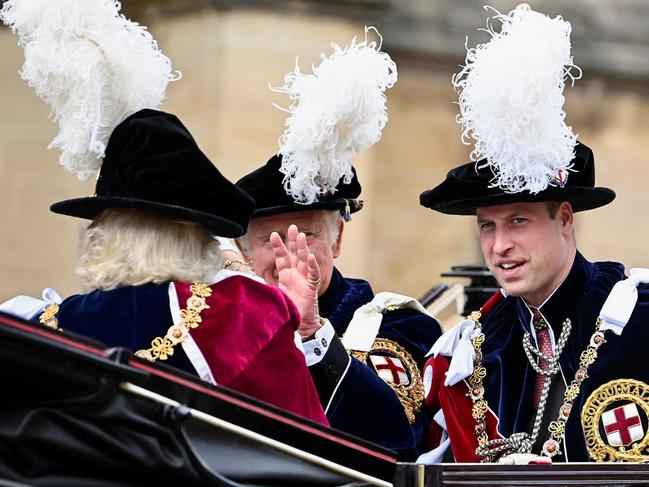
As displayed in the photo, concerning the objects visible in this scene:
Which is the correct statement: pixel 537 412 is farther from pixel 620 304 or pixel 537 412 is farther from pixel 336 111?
pixel 336 111

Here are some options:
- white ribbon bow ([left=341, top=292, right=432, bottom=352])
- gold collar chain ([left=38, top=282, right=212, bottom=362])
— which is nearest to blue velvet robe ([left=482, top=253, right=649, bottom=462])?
white ribbon bow ([left=341, top=292, right=432, bottom=352])

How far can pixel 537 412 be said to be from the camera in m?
5.54

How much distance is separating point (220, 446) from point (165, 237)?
798 millimetres

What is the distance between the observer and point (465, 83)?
573 centimetres

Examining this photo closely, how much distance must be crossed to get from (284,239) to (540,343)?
114 centimetres

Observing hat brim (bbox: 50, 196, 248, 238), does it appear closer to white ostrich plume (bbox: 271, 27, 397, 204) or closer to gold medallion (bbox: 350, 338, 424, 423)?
white ostrich plume (bbox: 271, 27, 397, 204)

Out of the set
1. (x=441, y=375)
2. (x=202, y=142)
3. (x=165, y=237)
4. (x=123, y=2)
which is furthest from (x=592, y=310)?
(x=123, y=2)

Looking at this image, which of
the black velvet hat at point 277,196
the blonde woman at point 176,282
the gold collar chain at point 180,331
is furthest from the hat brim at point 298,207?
the gold collar chain at point 180,331

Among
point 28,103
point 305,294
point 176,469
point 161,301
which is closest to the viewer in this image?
point 176,469

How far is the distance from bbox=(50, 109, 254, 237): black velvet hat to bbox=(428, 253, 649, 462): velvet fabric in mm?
1258

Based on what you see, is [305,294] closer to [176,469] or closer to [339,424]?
[339,424]

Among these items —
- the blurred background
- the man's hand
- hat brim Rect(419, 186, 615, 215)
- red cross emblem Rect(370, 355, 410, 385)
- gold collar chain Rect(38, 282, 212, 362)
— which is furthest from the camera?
the blurred background

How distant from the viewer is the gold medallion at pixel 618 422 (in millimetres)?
5367

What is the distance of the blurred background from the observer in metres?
10.1
